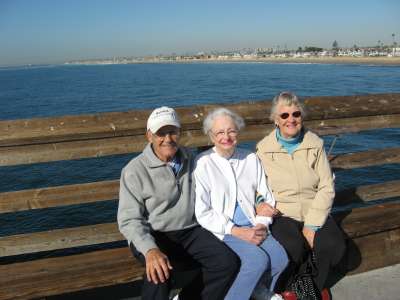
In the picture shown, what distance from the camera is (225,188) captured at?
116 inches

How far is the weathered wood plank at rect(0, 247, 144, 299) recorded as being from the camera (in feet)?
8.79

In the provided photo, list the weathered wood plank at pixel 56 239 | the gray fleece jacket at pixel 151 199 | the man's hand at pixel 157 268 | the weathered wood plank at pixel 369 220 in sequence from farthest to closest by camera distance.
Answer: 1. the weathered wood plank at pixel 369 220
2. the weathered wood plank at pixel 56 239
3. the gray fleece jacket at pixel 151 199
4. the man's hand at pixel 157 268

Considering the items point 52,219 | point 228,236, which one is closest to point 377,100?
point 228,236

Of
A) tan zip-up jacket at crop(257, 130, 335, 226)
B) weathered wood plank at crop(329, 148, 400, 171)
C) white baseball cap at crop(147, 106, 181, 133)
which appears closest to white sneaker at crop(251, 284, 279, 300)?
tan zip-up jacket at crop(257, 130, 335, 226)

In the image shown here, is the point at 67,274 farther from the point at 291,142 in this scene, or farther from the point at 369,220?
the point at 369,220

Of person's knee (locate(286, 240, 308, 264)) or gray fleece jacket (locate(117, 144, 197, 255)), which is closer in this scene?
gray fleece jacket (locate(117, 144, 197, 255))

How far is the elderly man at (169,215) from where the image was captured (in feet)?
8.70

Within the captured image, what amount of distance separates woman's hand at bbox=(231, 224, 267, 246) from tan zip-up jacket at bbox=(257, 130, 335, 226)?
40 centimetres

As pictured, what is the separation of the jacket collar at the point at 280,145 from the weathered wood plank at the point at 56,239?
54.1 inches

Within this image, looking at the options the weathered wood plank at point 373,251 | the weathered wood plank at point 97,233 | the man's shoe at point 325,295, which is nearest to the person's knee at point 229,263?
the man's shoe at point 325,295

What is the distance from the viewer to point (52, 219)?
11812 millimetres

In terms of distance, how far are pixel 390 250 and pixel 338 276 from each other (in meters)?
0.58

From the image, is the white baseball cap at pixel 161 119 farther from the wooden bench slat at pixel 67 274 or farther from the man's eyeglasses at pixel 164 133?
the wooden bench slat at pixel 67 274

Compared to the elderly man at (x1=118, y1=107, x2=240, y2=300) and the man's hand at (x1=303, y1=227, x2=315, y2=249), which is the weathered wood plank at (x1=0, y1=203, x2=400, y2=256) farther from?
the elderly man at (x1=118, y1=107, x2=240, y2=300)
